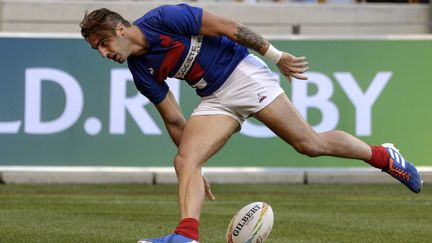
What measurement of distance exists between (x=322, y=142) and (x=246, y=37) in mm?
1027

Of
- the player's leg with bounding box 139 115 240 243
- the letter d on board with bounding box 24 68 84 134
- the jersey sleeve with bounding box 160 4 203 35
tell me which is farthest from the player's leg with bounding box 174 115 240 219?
the letter d on board with bounding box 24 68 84 134

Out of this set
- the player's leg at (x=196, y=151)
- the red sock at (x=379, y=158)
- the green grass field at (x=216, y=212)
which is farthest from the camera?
the green grass field at (x=216, y=212)

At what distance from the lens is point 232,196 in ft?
48.0

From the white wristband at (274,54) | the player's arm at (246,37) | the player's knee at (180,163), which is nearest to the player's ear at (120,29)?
the player's arm at (246,37)

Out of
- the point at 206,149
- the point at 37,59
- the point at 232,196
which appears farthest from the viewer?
the point at 37,59

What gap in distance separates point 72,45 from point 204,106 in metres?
7.55

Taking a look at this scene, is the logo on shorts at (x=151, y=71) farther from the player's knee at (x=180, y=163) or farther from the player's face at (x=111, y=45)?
the player's knee at (x=180, y=163)

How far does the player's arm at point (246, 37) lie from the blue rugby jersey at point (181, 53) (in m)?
0.07

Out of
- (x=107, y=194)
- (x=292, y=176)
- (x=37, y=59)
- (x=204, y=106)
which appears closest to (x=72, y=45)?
(x=37, y=59)

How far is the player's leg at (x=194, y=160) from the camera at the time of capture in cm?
830

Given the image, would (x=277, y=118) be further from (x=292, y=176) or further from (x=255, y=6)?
(x=255, y=6)

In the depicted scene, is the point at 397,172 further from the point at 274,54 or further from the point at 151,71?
the point at 151,71

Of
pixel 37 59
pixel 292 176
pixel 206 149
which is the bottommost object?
pixel 292 176

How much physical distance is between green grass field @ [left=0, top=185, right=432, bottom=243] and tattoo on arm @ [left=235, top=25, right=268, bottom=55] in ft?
6.12
